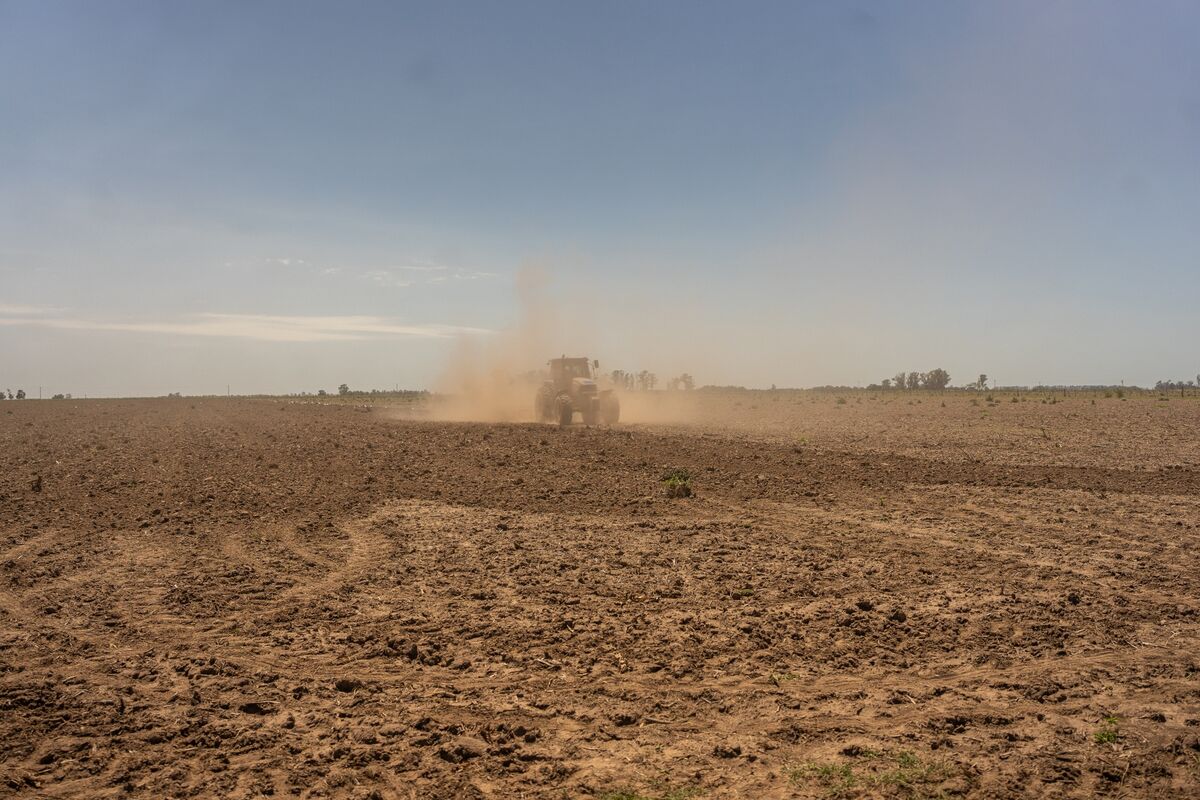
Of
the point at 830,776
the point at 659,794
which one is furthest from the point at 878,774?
the point at 659,794

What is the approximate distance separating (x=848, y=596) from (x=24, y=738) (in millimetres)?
7207

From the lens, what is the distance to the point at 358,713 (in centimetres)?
556

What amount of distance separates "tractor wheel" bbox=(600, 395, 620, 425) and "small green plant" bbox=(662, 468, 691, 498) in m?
15.0

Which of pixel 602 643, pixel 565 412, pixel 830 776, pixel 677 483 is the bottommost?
pixel 830 776

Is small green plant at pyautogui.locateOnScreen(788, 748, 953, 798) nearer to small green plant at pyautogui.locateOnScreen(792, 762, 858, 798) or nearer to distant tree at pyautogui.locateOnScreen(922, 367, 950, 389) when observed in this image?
small green plant at pyautogui.locateOnScreen(792, 762, 858, 798)

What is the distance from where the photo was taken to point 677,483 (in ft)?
49.5

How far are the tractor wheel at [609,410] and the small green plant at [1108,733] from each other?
27.4m

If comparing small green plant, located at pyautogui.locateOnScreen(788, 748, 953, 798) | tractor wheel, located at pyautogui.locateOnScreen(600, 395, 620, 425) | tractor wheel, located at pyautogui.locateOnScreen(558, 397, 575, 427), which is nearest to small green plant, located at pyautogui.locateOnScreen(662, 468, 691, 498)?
small green plant, located at pyautogui.locateOnScreen(788, 748, 953, 798)

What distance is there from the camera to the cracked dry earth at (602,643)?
15.6 ft

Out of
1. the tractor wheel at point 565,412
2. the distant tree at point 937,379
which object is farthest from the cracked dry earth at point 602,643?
the distant tree at point 937,379

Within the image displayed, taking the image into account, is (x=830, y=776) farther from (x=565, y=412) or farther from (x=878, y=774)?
(x=565, y=412)

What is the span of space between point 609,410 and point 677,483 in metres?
17.6

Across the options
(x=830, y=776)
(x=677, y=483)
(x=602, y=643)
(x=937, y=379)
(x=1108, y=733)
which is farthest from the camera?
(x=937, y=379)

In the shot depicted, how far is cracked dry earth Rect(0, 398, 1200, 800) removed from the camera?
15.6ft
